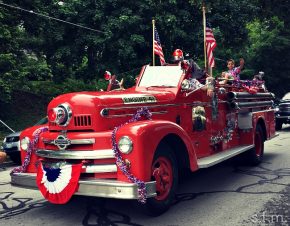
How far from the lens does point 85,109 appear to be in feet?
16.3

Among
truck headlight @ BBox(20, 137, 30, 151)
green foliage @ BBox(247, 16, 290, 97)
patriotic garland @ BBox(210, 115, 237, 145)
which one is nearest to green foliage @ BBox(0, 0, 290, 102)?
green foliage @ BBox(247, 16, 290, 97)

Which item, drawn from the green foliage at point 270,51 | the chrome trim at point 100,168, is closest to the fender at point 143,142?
the chrome trim at point 100,168

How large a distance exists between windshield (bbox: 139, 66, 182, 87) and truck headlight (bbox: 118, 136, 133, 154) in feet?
6.57

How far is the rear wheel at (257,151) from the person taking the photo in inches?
322

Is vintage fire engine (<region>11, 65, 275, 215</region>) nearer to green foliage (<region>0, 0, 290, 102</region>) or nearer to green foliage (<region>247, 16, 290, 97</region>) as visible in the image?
green foliage (<region>0, 0, 290, 102</region>)

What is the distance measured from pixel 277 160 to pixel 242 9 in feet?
37.5

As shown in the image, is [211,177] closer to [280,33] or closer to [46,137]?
[46,137]

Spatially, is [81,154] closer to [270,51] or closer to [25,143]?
[25,143]

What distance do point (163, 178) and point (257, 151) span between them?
4.30 meters

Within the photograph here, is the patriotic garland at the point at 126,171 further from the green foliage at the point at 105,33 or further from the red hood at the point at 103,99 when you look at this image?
the green foliage at the point at 105,33

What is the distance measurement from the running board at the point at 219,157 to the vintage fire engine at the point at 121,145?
0.02 metres

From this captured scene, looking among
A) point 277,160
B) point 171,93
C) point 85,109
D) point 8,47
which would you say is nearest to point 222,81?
point 171,93

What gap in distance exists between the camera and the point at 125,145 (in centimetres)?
450

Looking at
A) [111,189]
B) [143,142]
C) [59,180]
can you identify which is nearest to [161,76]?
[143,142]
